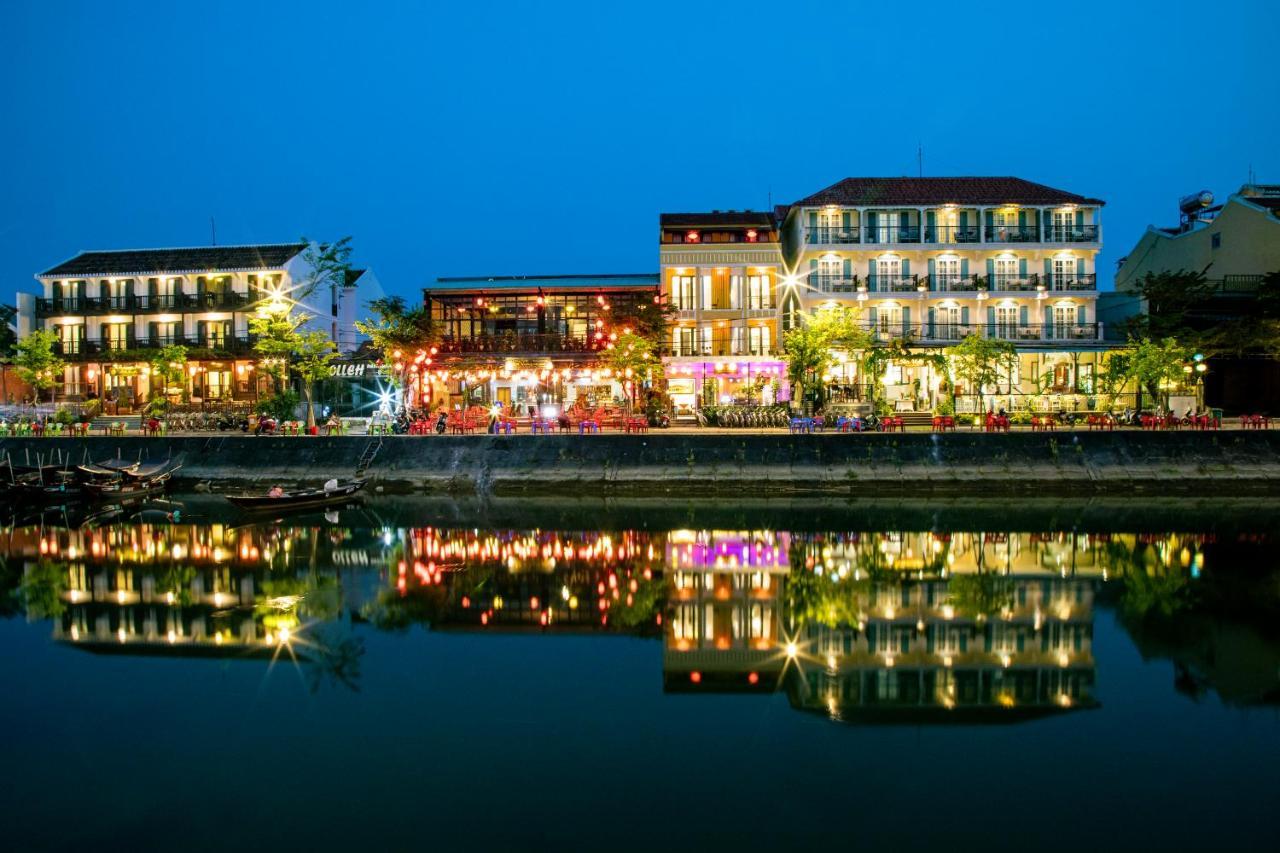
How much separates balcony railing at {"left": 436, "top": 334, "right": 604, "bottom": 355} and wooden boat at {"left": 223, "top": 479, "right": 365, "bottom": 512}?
15872 millimetres

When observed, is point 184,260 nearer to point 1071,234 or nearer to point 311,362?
point 311,362

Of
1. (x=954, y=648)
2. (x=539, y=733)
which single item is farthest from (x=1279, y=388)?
(x=539, y=733)

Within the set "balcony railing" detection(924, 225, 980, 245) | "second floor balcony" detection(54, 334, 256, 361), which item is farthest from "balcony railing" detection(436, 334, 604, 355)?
"balcony railing" detection(924, 225, 980, 245)

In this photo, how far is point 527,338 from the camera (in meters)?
47.7

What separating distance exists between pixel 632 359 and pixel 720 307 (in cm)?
899

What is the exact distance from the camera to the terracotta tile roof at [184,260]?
5350 cm

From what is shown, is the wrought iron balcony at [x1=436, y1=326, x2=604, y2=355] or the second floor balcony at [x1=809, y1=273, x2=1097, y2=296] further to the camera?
the second floor balcony at [x1=809, y1=273, x2=1097, y2=296]

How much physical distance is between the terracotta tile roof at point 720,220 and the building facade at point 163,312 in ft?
73.7

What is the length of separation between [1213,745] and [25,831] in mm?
14320

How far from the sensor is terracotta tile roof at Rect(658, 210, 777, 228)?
48062 mm

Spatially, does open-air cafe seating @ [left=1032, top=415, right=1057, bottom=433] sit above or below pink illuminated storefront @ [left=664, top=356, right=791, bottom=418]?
below

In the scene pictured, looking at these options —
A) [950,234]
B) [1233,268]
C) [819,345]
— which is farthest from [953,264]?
[1233,268]

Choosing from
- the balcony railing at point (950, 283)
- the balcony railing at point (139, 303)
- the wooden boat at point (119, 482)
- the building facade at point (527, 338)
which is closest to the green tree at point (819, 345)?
the balcony railing at point (950, 283)

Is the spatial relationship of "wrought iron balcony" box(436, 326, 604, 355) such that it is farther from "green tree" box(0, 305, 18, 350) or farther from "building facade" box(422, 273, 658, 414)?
"green tree" box(0, 305, 18, 350)
